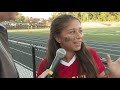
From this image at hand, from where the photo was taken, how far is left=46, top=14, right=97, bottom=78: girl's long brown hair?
64.2 inches

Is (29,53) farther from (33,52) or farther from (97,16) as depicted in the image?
(97,16)

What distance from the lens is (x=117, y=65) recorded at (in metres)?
1.51

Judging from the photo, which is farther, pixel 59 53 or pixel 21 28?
pixel 21 28

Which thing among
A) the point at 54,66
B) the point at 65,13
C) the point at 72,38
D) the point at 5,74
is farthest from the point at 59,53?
the point at 65,13

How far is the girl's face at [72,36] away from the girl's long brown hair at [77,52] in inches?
1.2

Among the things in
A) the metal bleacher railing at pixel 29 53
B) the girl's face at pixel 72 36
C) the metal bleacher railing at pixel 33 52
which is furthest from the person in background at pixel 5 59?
the metal bleacher railing at pixel 29 53

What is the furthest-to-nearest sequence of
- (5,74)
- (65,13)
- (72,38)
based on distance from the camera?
1. (65,13)
2. (72,38)
3. (5,74)

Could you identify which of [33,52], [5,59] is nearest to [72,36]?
[5,59]

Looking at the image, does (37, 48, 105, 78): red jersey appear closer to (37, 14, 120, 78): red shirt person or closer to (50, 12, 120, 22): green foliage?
(37, 14, 120, 78): red shirt person

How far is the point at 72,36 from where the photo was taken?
→ 1.64m

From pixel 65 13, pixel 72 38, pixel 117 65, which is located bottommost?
pixel 117 65
